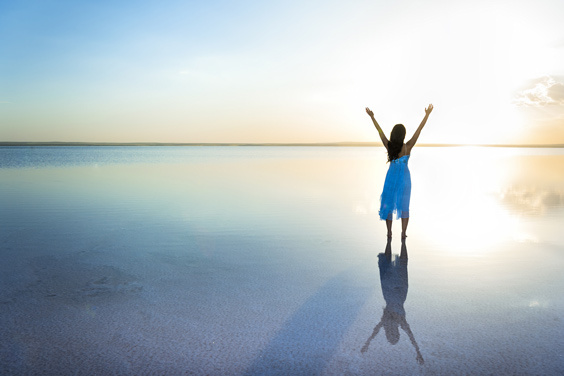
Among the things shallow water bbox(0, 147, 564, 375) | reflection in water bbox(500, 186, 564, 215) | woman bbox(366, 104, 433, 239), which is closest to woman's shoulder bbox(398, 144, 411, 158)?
woman bbox(366, 104, 433, 239)

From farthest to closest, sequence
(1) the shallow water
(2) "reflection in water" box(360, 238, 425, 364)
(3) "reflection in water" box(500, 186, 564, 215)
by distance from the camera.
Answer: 1. (3) "reflection in water" box(500, 186, 564, 215)
2. (2) "reflection in water" box(360, 238, 425, 364)
3. (1) the shallow water

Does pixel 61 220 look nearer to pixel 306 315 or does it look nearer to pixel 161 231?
pixel 161 231

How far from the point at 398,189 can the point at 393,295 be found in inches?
111

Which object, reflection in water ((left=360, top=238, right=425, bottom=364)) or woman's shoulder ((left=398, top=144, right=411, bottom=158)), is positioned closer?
reflection in water ((left=360, top=238, right=425, bottom=364))

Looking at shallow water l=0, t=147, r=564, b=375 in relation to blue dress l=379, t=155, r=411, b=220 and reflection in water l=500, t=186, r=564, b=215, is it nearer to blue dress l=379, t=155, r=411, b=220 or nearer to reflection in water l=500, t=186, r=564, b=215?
blue dress l=379, t=155, r=411, b=220

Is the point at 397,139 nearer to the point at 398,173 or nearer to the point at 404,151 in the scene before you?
the point at 404,151

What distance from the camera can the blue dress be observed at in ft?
22.8

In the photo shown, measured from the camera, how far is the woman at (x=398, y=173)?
22.5 ft

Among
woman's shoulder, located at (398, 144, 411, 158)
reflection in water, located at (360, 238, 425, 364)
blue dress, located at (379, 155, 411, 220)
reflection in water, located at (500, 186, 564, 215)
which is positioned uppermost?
woman's shoulder, located at (398, 144, 411, 158)

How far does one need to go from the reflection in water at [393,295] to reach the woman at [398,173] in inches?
26.9

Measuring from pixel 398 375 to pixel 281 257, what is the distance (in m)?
3.32

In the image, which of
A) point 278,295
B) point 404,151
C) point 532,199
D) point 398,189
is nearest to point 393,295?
point 278,295

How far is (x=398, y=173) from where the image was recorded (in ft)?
22.9

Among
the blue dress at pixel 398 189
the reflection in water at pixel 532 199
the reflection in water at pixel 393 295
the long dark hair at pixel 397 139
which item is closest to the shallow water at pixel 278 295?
the reflection in water at pixel 393 295
